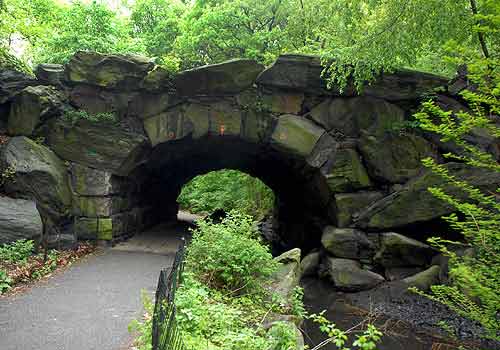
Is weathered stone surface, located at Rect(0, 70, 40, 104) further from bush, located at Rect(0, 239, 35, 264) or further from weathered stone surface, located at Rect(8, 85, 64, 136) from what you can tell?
bush, located at Rect(0, 239, 35, 264)

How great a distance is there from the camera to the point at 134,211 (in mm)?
11453

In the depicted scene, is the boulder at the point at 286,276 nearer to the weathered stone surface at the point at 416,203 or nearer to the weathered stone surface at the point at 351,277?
the weathered stone surface at the point at 351,277

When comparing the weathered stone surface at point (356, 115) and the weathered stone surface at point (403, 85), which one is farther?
the weathered stone surface at point (356, 115)

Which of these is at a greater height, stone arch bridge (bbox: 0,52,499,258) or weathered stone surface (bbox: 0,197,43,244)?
stone arch bridge (bbox: 0,52,499,258)

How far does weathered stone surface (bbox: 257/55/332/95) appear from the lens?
9359mm

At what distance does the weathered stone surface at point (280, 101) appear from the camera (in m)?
9.75

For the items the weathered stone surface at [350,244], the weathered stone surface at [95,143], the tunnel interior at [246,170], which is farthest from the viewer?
the tunnel interior at [246,170]

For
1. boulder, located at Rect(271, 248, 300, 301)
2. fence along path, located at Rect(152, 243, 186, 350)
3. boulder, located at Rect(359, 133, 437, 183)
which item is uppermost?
boulder, located at Rect(359, 133, 437, 183)

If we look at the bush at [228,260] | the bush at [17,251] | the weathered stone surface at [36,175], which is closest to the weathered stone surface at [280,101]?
the bush at [228,260]

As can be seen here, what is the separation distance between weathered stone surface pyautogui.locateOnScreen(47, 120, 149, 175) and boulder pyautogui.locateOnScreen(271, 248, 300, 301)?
486 cm

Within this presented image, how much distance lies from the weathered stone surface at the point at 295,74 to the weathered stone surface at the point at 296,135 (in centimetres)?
82

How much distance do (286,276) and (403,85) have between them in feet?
19.6

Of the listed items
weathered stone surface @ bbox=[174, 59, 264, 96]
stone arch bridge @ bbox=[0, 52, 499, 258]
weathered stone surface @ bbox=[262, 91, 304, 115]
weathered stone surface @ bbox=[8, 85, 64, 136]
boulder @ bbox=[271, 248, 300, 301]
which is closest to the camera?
boulder @ bbox=[271, 248, 300, 301]

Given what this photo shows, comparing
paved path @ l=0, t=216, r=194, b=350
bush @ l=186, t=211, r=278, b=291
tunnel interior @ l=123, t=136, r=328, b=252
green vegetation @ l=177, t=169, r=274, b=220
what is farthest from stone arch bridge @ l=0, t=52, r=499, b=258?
green vegetation @ l=177, t=169, r=274, b=220
